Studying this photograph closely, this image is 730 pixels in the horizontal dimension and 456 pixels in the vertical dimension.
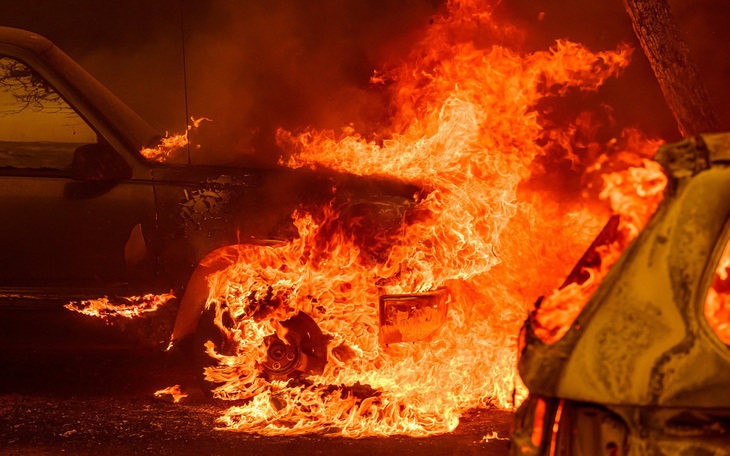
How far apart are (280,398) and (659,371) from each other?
3455mm

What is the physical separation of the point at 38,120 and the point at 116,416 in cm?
205

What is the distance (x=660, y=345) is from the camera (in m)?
2.27

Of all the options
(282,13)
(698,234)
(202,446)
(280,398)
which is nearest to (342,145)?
(280,398)

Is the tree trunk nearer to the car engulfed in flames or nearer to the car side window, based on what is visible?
the car engulfed in flames

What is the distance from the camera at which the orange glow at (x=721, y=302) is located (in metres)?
2.45

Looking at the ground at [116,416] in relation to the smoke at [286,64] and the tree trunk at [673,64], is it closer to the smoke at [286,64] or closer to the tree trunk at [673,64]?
the smoke at [286,64]

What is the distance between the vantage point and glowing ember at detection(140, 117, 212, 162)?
18.3 feet

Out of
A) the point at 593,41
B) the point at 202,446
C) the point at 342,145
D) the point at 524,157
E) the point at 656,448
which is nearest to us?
the point at 656,448

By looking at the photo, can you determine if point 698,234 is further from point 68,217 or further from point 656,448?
point 68,217

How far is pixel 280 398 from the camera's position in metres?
5.36

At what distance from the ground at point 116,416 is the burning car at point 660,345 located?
8.23ft

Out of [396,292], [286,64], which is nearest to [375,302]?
[396,292]

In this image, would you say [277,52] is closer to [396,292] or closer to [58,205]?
[58,205]

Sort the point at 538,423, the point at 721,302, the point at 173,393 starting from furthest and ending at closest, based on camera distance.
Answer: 1. the point at 173,393
2. the point at 721,302
3. the point at 538,423
